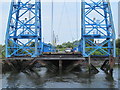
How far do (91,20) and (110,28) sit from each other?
8.38ft

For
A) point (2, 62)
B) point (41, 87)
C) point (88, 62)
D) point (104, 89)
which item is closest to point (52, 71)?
point (88, 62)

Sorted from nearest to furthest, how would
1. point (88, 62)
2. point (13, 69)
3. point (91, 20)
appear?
1. point (88, 62)
2. point (13, 69)
3. point (91, 20)

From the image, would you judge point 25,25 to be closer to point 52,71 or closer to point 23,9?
point 23,9

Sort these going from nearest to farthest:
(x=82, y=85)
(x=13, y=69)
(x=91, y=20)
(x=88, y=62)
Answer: (x=82, y=85)
(x=88, y=62)
(x=13, y=69)
(x=91, y=20)

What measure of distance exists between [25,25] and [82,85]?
39.1 feet

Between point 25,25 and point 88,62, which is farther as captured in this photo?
point 25,25

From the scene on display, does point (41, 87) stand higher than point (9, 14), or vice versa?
point (9, 14)

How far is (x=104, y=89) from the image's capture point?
11633 millimetres

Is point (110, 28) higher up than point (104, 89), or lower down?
higher up

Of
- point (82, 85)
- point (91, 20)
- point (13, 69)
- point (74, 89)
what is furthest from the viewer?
point (91, 20)

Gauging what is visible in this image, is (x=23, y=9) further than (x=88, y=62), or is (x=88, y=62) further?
(x=23, y=9)

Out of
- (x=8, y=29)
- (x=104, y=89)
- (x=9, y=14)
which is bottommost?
(x=104, y=89)

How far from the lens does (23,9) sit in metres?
23.2

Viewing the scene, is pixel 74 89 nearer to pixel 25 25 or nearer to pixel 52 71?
pixel 52 71
